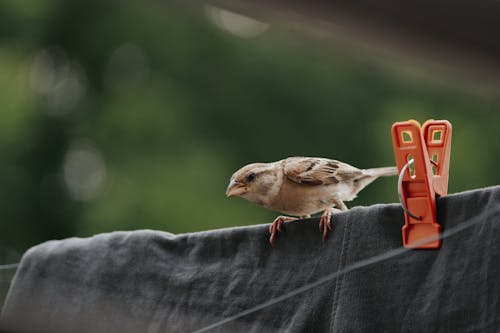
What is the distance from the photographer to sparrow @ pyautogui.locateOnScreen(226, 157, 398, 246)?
2.29 meters

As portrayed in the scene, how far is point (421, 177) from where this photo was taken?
4.04ft

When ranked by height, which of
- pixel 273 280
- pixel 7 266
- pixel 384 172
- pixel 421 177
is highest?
pixel 421 177

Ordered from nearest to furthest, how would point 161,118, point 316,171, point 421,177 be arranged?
point 421,177 → point 316,171 → point 161,118

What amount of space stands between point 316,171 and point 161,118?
23.9ft

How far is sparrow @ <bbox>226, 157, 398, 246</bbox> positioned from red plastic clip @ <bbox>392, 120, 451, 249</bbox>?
0.96 m

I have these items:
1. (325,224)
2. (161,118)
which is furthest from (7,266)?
(161,118)

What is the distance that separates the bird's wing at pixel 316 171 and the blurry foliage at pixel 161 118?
525cm

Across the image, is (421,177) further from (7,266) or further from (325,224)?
(7,266)

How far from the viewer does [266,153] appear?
28.9 feet

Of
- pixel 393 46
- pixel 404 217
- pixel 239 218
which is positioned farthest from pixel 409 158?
pixel 239 218

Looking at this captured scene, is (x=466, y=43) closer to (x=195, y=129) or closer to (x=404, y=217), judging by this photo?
(x=404, y=217)

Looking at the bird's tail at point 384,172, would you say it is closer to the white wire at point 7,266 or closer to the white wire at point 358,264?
the white wire at point 358,264

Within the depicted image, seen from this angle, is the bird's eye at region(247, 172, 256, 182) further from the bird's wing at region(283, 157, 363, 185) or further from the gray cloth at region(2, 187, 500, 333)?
the gray cloth at region(2, 187, 500, 333)

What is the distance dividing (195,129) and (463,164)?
3227 mm
